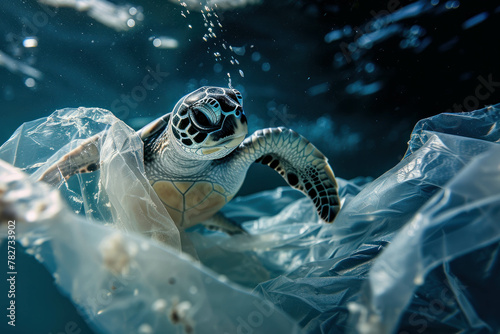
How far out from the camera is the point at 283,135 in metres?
1.60

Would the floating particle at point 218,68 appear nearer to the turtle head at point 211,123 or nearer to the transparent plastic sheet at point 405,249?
the turtle head at point 211,123

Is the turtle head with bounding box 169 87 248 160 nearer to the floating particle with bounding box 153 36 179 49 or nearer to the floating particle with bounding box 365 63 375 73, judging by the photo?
the floating particle with bounding box 153 36 179 49

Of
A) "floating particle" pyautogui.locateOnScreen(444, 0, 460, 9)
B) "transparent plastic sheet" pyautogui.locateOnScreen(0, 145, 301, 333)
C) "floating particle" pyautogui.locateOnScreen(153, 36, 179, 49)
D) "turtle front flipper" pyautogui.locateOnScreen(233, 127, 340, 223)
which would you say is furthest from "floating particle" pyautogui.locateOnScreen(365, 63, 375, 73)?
"transparent plastic sheet" pyautogui.locateOnScreen(0, 145, 301, 333)

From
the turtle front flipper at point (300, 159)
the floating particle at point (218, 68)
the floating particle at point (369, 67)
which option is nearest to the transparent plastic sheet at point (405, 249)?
the turtle front flipper at point (300, 159)

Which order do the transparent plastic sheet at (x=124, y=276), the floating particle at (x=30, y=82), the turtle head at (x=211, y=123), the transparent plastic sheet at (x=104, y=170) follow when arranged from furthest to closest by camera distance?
the floating particle at (x=30, y=82) → the turtle head at (x=211, y=123) → the transparent plastic sheet at (x=104, y=170) → the transparent plastic sheet at (x=124, y=276)

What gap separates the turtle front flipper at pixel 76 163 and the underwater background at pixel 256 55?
1659 millimetres

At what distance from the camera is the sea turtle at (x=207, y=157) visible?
1148 mm

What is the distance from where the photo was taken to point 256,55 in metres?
2.58

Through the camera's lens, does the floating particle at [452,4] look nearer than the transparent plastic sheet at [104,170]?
No

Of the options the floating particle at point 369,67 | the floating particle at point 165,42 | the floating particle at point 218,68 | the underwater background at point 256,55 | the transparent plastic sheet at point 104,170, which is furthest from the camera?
the floating particle at point 369,67

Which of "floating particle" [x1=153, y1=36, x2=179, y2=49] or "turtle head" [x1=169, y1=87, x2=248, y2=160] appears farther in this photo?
"floating particle" [x1=153, y1=36, x2=179, y2=49]

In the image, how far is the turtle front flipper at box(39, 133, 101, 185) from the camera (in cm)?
97

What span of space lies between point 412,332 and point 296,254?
882mm

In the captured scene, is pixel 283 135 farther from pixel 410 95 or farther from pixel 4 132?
pixel 4 132
